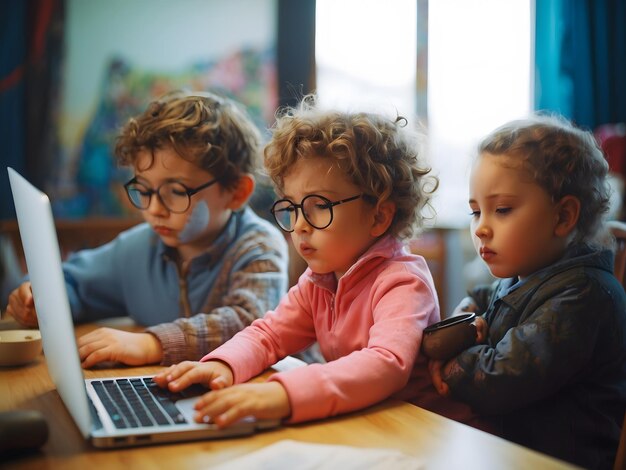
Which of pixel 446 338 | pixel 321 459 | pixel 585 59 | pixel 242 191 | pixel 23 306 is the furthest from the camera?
pixel 585 59

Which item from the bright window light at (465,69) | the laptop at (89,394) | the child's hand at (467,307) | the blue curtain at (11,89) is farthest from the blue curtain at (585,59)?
the laptop at (89,394)

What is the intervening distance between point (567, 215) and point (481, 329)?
9.5 inches

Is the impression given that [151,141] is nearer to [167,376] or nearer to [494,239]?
[167,376]

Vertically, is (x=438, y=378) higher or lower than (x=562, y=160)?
lower

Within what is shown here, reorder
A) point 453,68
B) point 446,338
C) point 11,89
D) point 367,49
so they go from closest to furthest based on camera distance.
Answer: point 446,338 < point 11,89 < point 367,49 < point 453,68

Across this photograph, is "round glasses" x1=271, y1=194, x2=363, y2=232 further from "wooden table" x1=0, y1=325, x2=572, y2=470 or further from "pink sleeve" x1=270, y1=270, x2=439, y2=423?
"wooden table" x1=0, y1=325, x2=572, y2=470

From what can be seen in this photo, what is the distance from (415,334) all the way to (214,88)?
293 centimetres

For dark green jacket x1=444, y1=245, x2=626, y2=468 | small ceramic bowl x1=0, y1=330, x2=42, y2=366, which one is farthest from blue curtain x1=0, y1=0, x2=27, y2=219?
dark green jacket x1=444, y1=245, x2=626, y2=468

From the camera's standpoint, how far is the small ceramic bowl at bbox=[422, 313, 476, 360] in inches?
40.2

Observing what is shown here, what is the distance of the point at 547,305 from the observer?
3.33 feet

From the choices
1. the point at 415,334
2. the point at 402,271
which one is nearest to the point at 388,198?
the point at 402,271

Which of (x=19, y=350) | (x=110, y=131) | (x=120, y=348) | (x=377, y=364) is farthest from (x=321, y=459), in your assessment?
(x=110, y=131)

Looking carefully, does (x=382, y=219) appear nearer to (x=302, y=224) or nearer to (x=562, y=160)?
(x=302, y=224)

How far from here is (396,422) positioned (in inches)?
33.5
